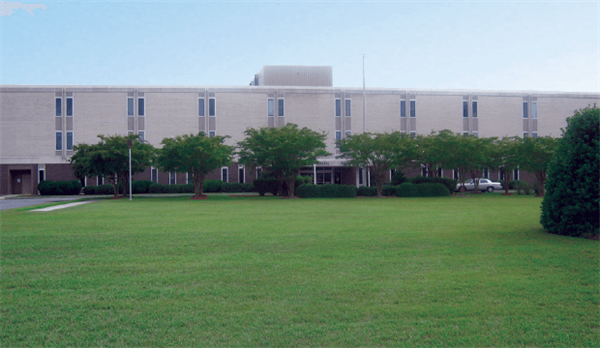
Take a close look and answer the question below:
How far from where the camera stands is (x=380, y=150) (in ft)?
113

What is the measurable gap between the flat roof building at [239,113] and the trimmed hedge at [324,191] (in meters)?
14.6

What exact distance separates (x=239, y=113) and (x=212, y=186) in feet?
29.2

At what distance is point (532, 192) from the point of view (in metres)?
38.7

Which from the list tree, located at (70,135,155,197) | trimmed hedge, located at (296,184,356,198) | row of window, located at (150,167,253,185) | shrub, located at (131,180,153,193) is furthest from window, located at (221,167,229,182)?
trimmed hedge, located at (296,184,356,198)

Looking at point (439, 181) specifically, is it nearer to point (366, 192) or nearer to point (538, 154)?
point (366, 192)

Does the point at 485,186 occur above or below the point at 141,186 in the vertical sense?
below

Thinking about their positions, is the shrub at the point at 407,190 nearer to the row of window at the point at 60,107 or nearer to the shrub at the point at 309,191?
the shrub at the point at 309,191

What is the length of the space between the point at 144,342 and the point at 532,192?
40981mm

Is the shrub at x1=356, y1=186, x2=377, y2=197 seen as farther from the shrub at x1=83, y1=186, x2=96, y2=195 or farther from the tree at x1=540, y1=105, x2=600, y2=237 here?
the shrub at x1=83, y1=186, x2=96, y2=195

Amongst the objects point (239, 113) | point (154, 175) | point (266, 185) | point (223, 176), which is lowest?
point (266, 185)

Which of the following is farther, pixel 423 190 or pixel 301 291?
pixel 423 190

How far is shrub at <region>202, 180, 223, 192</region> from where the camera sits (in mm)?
44781

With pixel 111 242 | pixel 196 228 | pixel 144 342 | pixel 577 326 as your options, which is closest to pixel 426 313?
pixel 577 326

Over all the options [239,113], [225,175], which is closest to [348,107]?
[239,113]
